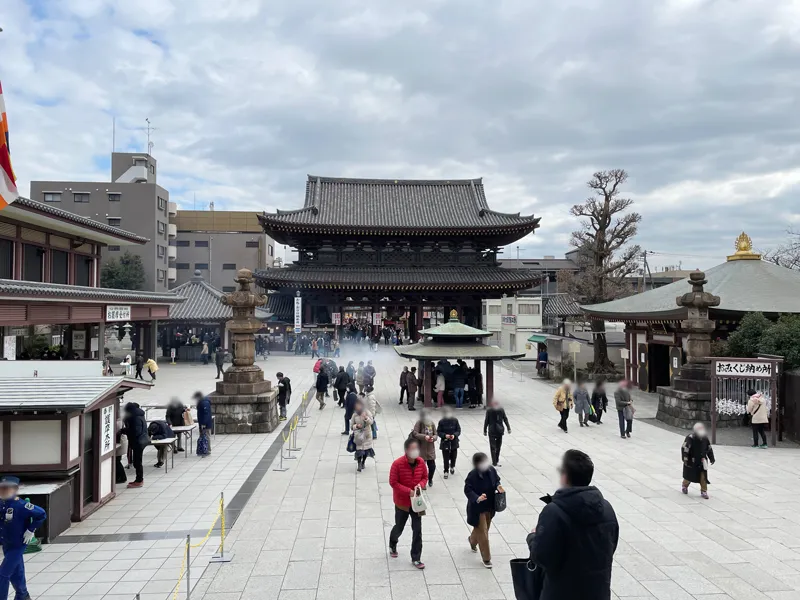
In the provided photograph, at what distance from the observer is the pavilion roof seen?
64.4 ft

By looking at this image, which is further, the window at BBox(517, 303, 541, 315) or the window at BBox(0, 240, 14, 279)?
the window at BBox(517, 303, 541, 315)

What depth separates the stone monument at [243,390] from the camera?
15.8 meters

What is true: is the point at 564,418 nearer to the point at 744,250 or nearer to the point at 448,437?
the point at 448,437

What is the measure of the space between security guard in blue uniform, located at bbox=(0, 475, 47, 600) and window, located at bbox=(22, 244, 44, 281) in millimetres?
19509

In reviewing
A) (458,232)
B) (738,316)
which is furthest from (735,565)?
(458,232)

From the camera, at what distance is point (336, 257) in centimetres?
3988

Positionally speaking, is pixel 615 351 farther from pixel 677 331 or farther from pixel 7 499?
pixel 7 499

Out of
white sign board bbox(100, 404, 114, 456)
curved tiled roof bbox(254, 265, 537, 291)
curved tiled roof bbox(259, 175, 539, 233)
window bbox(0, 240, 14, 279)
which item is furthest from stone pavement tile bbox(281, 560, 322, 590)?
curved tiled roof bbox(259, 175, 539, 233)

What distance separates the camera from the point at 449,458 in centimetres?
1119

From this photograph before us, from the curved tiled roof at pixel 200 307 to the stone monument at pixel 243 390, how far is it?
17.7 m

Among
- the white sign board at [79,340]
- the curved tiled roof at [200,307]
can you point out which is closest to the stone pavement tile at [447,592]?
the white sign board at [79,340]

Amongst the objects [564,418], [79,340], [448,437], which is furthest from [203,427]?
[79,340]

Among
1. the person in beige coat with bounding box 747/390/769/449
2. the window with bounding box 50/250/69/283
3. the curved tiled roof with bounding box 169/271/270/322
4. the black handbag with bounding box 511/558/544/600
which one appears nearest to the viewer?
the black handbag with bounding box 511/558/544/600

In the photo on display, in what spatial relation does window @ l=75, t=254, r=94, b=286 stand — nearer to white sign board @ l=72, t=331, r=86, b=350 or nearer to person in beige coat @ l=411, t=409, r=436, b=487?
white sign board @ l=72, t=331, r=86, b=350
